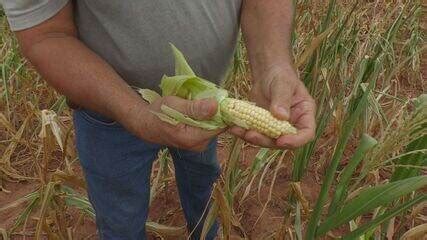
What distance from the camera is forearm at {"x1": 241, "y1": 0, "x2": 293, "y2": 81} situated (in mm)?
1525

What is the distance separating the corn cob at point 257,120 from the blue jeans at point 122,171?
1.57 ft

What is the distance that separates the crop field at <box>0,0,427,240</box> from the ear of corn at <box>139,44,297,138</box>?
0.21 metres

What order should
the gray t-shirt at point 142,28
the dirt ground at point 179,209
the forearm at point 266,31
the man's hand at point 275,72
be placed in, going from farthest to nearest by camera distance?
1. the dirt ground at point 179,209
2. the forearm at point 266,31
3. the gray t-shirt at point 142,28
4. the man's hand at point 275,72

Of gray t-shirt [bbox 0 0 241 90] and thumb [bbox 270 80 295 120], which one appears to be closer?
thumb [bbox 270 80 295 120]

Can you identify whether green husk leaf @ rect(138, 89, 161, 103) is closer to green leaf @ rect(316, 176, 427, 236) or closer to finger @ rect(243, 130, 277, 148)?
finger @ rect(243, 130, 277, 148)

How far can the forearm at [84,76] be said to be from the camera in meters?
1.33

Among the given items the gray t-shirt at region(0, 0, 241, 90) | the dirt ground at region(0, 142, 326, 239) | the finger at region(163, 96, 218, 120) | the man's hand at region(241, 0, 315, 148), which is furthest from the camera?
the dirt ground at region(0, 142, 326, 239)

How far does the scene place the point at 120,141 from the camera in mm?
1585

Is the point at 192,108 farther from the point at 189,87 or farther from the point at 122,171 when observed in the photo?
the point at 122,171

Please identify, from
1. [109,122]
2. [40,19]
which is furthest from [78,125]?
[40,19]

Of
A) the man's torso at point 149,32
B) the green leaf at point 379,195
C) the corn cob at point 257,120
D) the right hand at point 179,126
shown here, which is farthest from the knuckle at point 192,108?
the green leaf at point 379,195

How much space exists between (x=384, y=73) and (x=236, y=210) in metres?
1.20

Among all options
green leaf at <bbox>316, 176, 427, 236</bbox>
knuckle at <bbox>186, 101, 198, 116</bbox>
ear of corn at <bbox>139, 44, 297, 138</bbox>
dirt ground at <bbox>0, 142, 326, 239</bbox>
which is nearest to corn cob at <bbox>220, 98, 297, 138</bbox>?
ear of corn at <bbox>139, 44, 297, 138</bbox>

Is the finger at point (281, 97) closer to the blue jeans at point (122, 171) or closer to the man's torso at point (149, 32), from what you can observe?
the man's torso at point (149, 32)
